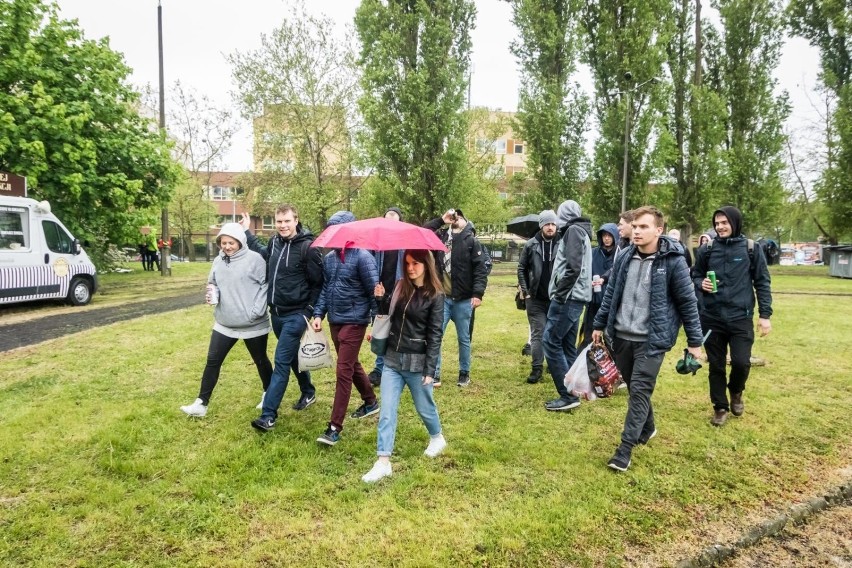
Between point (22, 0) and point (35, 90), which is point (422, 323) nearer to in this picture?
point (35, 90)

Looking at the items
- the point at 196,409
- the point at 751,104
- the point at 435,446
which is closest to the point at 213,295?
the point at 196,409

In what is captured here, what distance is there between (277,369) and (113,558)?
6.41 ft

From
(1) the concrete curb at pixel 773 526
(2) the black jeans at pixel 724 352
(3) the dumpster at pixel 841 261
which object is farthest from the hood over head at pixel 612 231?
(3) the dumpster at pixel 841 261

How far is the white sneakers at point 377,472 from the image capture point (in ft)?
12.3

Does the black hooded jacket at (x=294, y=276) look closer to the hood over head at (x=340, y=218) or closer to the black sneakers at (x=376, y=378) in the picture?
the hood over head at (x=340, y=218)

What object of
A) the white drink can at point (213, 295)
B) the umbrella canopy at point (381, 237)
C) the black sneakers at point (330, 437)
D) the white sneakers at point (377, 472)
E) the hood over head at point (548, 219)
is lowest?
the white sneakers at point (377, 472)

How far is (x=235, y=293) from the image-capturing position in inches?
185

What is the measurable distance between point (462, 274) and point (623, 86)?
62.2 feet

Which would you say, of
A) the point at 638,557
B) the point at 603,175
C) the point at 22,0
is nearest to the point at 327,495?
the point at 638,557

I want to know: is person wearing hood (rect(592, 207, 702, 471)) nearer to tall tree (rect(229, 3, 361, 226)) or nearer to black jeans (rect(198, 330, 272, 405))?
black jeans (rect(198, 330, 272, 405))

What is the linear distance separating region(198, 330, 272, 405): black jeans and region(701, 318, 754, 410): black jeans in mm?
4328

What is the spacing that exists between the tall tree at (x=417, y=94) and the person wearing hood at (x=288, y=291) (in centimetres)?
1383

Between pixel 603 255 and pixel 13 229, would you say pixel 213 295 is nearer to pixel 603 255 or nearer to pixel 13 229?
pixel 603 255

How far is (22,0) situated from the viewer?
43.7 feet
